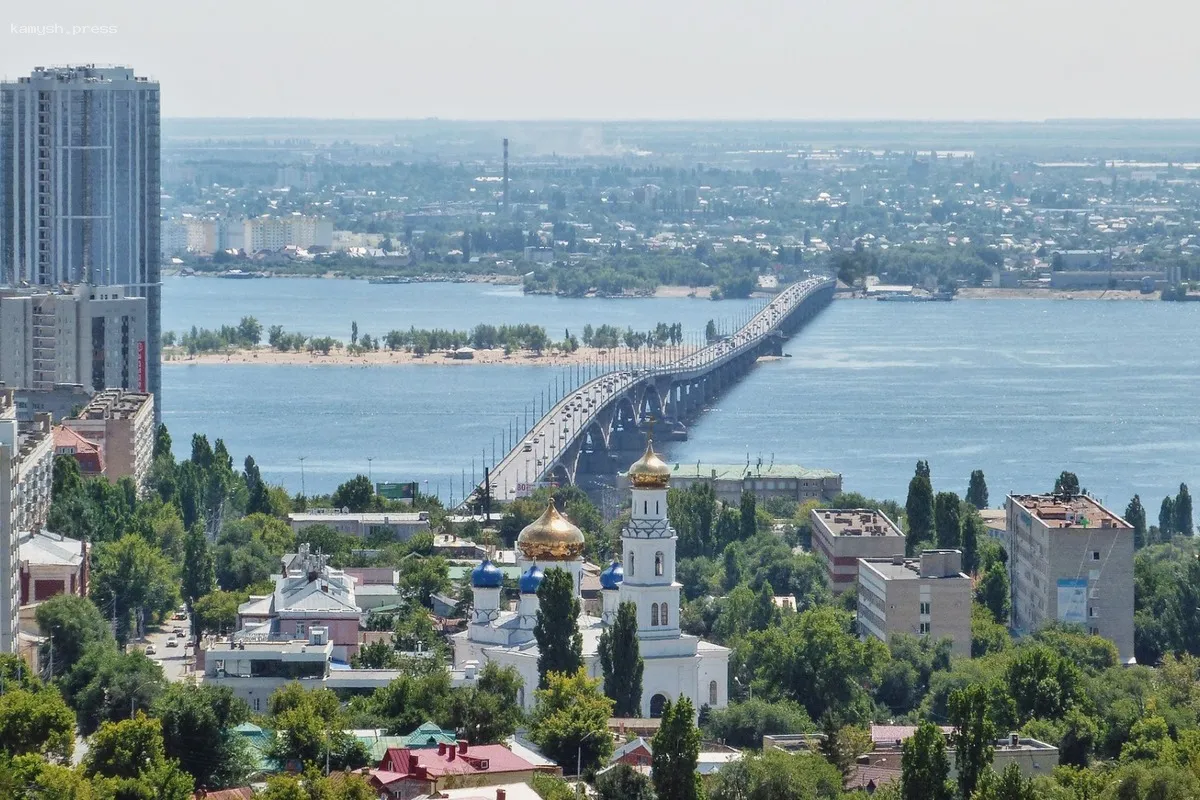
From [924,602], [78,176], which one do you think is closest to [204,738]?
[924,602]

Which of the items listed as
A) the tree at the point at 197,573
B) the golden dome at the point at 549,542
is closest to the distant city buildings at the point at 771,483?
the tree at the point at 197,573

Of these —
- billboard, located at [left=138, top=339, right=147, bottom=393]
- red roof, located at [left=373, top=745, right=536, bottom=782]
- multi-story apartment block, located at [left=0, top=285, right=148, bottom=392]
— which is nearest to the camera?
red roof, located at [left=373, top=745, right=536, bottom=782]

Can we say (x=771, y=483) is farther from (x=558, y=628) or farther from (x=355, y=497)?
(x=558, y=628)

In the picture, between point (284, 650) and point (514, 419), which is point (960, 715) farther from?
point (514, 419)

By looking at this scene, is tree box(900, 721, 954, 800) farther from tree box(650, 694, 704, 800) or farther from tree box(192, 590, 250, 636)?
tree box(192, 590, 250, 636)

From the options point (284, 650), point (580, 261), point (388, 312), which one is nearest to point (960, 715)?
point (284, 650)

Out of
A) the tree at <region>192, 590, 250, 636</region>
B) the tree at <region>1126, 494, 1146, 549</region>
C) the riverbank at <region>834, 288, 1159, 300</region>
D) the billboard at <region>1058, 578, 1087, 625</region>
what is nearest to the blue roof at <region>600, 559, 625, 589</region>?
the tree at <region>192, 590, 250, 636</region>
